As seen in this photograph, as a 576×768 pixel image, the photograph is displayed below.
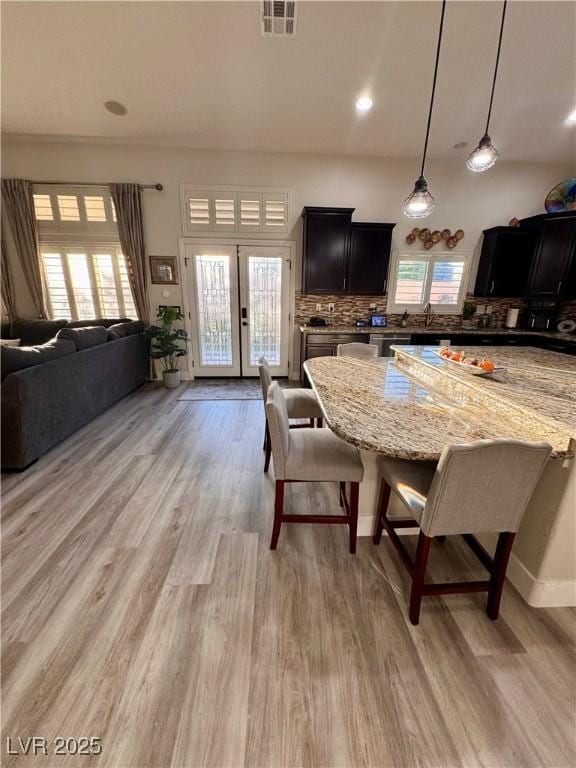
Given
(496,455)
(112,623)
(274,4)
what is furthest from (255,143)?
(112,623)

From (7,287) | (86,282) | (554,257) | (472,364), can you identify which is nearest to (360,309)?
(554,257)

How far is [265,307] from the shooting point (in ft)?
15.2

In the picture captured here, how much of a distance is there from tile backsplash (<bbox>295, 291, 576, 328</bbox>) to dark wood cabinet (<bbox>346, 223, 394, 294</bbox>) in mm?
299

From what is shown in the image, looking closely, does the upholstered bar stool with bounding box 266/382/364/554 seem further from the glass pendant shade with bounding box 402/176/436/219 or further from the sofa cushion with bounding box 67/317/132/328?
the sofa cushion with bounding box 67/317/132/328

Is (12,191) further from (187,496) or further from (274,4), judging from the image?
(187,496)

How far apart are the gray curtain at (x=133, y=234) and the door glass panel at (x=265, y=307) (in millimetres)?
1581

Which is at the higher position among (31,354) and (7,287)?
(7,287)

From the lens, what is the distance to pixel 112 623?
1277 millimetres

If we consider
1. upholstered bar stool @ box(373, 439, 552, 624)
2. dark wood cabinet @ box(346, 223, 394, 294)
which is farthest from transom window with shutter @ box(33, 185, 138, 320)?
upholstered bar stool @ box(373, 439, 552, 624)

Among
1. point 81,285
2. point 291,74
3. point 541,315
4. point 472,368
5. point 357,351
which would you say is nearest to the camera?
point 472,368

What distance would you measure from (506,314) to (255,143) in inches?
182

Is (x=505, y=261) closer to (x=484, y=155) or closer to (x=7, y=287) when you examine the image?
(x=484, y=155)

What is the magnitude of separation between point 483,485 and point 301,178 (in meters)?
4.64

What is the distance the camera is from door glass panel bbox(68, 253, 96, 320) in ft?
14.2
